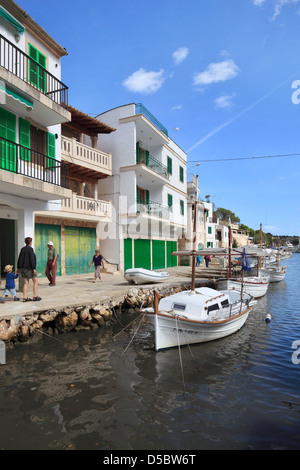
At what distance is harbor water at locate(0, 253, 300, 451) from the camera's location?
182 inches

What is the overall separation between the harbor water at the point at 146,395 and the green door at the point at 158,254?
1607 cm

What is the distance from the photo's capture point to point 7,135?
1141 centimetres

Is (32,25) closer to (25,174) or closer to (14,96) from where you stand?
(14,96)

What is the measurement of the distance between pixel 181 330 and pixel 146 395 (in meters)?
2.97

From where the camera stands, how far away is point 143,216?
21016mm

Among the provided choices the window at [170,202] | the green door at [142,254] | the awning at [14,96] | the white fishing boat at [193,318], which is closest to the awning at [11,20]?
the awning at [14,96]

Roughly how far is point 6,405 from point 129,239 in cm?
1670

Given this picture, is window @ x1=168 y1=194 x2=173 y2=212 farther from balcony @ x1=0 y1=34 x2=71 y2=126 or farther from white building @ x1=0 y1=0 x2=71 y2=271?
balcony @ x1=0 y1=34 x2=71 y2=126

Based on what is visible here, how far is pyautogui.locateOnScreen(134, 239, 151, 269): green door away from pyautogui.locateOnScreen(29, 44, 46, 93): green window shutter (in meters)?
12.8

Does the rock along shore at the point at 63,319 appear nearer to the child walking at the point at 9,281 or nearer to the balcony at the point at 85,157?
the child walking at the point at 9,281

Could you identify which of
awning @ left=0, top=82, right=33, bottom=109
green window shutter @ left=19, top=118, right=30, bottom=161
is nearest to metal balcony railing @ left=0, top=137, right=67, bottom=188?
green window shutter @ left=19, top=118, right=30, bottom=161
